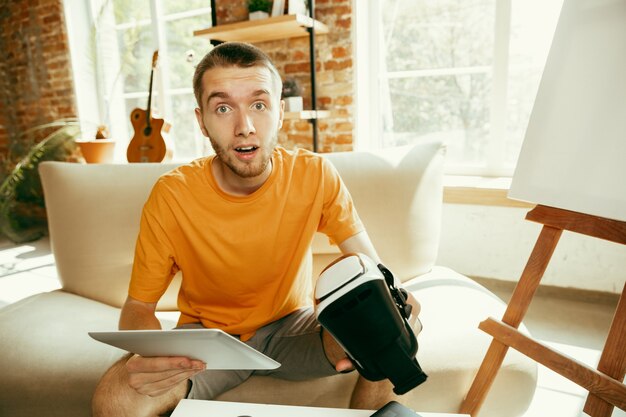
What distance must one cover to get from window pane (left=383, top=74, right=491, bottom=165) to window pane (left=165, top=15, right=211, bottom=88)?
1.73m

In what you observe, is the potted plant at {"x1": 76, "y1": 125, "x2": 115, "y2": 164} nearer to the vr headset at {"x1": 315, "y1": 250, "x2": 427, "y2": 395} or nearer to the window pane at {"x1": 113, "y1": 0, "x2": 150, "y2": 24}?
the window pane at {"x1": 113, "y1": 0, "x2": 150, "y2": 24}

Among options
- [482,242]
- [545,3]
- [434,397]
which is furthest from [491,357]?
[545,3]

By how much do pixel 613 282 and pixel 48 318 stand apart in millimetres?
2519

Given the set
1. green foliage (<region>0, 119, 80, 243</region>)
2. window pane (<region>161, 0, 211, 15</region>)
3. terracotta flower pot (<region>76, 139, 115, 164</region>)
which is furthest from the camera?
green foliage (<region>0, 119, 80, 243</region>)

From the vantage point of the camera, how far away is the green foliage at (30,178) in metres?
3.58

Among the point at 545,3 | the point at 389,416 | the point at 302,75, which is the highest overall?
the point at 545,3

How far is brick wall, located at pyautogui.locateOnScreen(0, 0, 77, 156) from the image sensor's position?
3.91m

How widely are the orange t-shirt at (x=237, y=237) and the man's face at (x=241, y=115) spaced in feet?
0.29

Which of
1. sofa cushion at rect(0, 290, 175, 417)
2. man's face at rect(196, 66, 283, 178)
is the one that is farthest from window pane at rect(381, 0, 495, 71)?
sofa cushion at rect(0, 290, 175, 417)

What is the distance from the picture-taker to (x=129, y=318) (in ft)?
3.41

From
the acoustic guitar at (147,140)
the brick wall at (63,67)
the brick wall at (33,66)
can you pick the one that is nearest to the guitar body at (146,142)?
the acoustic guitar at (147,140)

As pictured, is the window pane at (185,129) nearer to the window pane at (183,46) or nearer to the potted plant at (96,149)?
the window pane at (183,46)

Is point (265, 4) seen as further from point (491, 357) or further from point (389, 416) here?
point (389, 416)

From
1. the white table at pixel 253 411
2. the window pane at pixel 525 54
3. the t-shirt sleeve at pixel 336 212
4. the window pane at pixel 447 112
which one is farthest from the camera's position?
the window pane at pixel 447 112
